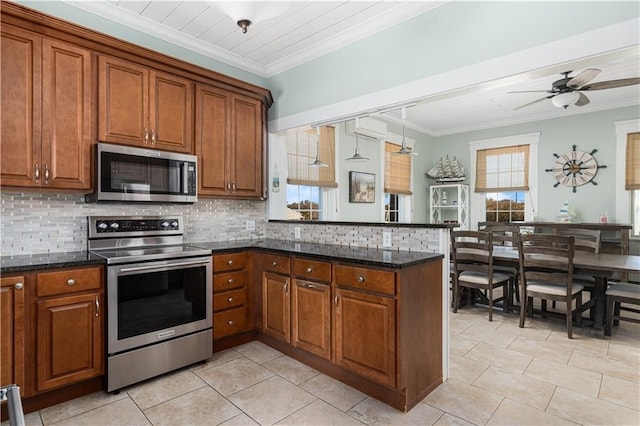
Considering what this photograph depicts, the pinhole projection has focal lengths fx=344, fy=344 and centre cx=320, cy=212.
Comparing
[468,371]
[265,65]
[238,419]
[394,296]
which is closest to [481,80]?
[394,296]

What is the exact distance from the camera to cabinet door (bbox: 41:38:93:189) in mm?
2326

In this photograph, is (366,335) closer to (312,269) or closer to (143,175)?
(312,269)

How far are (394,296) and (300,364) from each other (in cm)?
115

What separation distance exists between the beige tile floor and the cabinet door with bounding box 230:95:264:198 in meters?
1.53

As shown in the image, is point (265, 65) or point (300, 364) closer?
point (300, 364)

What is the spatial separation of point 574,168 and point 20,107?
271 inches

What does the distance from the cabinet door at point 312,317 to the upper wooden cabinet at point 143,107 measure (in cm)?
161

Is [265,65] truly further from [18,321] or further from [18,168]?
[18,321]

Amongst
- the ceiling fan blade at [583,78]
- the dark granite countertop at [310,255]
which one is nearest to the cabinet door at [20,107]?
the dark granite countertop at [310,255]

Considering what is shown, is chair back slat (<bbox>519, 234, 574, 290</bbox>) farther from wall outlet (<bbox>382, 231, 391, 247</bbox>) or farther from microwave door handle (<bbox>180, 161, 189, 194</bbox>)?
microwave door handle (<bbox>180, 161, 189, 194</bbox>)

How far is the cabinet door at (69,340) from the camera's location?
209 centimetres

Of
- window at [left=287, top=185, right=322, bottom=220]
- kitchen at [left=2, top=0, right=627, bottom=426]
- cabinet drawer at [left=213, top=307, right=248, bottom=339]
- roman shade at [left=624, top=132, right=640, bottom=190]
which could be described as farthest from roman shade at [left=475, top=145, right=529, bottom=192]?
cabinet drawer at [left=213, top=307, right=248, bottom=339]

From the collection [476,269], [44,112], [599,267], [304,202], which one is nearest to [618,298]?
[599,267]

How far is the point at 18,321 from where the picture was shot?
2.00 m
